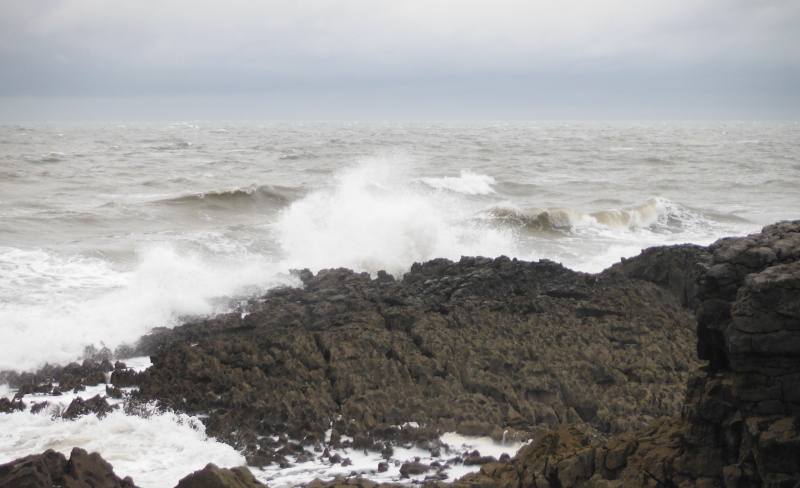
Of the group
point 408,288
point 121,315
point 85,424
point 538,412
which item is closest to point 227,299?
point 121,315

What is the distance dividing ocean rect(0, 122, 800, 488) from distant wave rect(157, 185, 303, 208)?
0.07 meters

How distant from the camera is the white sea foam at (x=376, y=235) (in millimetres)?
13445

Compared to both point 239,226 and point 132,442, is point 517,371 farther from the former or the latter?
point 239,226

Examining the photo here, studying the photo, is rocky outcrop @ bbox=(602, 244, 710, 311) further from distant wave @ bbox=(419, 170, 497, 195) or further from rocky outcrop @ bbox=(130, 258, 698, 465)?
distant wave @ bbox=(419, 170, 497, 195)

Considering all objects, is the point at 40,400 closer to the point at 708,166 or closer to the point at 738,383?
the point at 738,383

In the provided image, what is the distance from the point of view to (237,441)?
5.72 m

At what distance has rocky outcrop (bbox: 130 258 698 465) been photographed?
5.86 m

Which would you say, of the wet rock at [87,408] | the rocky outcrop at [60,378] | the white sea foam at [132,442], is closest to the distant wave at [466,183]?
the rocky outcrop at [60,378]

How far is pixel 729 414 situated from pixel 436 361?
140 inches

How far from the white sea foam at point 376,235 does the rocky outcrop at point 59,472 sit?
8.91m

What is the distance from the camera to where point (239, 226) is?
57.4 feet

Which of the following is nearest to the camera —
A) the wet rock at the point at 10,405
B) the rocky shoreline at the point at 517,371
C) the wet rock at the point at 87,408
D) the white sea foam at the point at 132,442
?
the rocky shoreline at the point at 517,371

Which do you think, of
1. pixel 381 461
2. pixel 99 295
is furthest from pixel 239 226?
pixel 381 461

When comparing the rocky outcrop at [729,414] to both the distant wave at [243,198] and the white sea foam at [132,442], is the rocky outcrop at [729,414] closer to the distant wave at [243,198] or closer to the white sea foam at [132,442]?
the white sea foam at [132,442]
